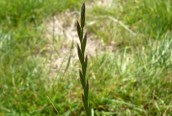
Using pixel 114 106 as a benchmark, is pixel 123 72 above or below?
above

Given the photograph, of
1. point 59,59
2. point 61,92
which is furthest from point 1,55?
point 61,92

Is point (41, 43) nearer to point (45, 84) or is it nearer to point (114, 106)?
point (45, 84)

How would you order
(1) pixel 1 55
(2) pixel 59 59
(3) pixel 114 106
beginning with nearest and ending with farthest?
(3) pixel 114 106
(1) pixel 1 55
(2) pixel 59 59

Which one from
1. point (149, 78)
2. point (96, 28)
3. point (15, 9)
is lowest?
point (149, 78)

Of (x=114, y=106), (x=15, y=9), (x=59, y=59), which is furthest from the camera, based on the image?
(x=15, y=9)

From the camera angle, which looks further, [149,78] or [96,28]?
[96,28]

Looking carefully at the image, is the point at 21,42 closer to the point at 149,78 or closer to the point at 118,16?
the point at 118,16

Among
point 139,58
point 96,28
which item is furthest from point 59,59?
point 139,58
